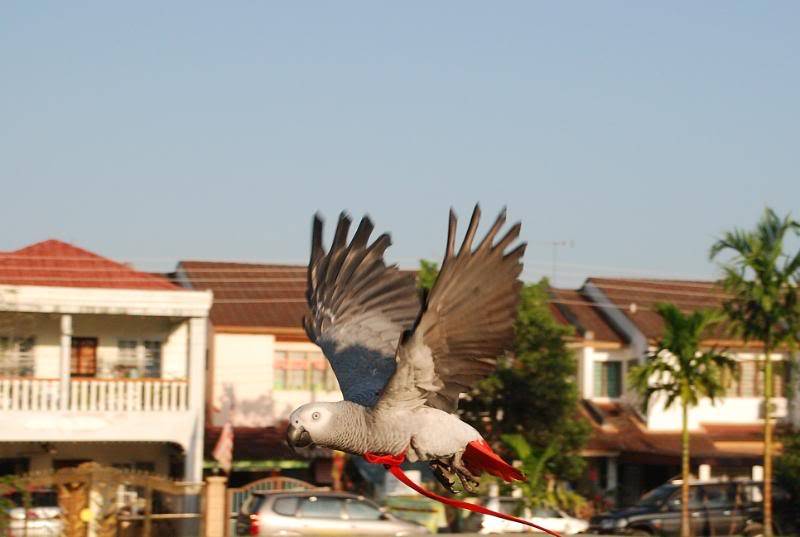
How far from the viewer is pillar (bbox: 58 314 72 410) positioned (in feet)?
76.4

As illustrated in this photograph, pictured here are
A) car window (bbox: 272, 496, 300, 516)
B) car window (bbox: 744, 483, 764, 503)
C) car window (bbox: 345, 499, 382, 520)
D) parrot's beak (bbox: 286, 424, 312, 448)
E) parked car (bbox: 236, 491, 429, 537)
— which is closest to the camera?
parrot's beak (bbox: 286, 424, 312, 448)

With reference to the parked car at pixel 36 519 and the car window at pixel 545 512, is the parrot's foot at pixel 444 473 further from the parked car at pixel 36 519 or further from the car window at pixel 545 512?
the car window at pixel 545 512

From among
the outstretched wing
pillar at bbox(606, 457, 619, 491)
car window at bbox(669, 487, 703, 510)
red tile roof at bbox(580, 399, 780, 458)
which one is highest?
the outstretched wing

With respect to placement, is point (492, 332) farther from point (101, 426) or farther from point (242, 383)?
point (242, 383)

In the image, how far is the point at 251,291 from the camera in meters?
29.1

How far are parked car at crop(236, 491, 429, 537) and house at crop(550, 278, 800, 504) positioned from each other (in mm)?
9868

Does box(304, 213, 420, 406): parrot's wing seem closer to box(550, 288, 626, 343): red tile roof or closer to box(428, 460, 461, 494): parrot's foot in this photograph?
box(428, 460, 461, 494): parrot's foot

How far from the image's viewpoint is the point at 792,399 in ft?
89.9

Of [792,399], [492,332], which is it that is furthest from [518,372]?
[492,332]

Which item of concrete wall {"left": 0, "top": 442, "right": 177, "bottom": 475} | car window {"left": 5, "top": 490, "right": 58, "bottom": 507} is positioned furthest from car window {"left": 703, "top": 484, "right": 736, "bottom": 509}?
car window {"left": 5, "top": 490, "right": 58, "bottom": 507}

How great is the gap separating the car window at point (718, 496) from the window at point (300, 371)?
9.00 metres

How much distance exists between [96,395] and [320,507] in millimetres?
7254

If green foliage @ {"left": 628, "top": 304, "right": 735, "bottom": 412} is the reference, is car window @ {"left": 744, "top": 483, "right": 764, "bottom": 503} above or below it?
below

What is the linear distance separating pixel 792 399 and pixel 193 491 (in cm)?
1516
